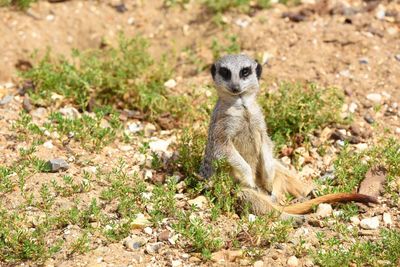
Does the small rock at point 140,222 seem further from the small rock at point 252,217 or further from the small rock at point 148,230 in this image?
the small rock at point 252,217

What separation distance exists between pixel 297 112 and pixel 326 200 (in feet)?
3.16

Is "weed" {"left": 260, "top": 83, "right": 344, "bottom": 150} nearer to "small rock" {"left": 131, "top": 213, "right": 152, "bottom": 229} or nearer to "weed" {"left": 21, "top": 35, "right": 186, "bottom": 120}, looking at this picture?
"weed" {"left": 21, "top": 35, "right": 186, "bottom": 120}

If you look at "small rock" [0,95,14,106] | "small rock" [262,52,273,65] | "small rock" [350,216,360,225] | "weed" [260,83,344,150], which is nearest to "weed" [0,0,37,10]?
"small rock" [0,95,14,106]

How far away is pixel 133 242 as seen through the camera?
3398 millimetres

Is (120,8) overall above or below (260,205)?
above

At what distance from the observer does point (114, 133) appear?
4422 millimetres

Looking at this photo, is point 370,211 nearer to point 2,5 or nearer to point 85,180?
point 85,180

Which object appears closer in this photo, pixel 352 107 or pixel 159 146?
pixel 159 146

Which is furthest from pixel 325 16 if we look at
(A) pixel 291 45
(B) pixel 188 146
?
(B) pixel 188 146

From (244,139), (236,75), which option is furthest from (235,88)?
(244,139)

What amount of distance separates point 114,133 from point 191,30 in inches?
72.4

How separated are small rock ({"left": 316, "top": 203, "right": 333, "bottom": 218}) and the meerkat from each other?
0.14 feet

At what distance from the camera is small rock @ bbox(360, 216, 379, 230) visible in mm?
3606

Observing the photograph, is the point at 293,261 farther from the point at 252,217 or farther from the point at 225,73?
the point at 225,73
